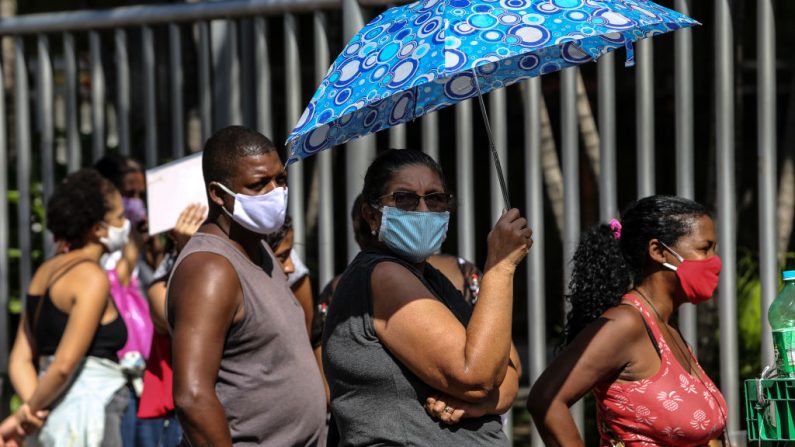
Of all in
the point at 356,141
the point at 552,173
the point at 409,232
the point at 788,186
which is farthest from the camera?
the point at 788,186

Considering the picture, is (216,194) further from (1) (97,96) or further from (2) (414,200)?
(1) (97,96)

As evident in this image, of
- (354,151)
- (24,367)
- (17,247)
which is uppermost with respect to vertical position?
(354,151)

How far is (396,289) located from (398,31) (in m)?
0.70

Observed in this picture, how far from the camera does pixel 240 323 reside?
3627mm

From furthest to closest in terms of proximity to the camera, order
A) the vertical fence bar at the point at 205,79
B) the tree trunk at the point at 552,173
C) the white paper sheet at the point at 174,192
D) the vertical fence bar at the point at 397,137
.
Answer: the tree trunk at the point at 552,173 < the vertical fence bar at the point at 205,79 < the vertical fence bar at the point at 397,137 < the white paper sheet at the point at 174,192

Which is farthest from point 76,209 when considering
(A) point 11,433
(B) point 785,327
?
(B) point 785,327

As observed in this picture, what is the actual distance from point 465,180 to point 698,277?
1671 millimetres

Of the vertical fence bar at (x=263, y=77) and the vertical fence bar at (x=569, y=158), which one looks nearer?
the vertical fence bar at (x=569, y=158)

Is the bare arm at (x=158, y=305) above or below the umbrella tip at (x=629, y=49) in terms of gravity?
below

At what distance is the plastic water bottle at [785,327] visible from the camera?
11.0 ft

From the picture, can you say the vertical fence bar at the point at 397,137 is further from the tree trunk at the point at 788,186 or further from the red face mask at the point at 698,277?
the tree trunk at the point at 788,186

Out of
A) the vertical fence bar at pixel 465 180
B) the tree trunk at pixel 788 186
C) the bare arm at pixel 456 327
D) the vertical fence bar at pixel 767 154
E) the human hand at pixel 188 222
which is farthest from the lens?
the tree trunk at pixel 788 186

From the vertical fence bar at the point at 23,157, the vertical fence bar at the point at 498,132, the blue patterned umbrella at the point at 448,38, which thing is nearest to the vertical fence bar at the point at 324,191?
the vertical fence bar at the point at 498,132

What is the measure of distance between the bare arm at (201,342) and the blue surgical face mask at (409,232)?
1.67ft
